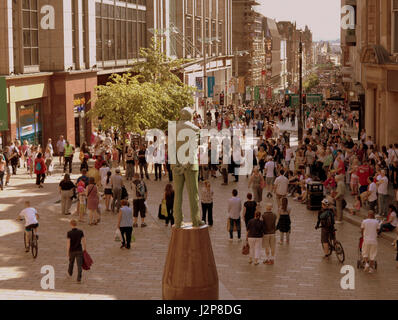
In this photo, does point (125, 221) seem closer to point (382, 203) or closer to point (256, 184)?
point (256, 184)

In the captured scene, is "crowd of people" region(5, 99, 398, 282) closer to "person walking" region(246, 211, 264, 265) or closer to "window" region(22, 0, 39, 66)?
"person walking" region(246, 211, 264, 265)

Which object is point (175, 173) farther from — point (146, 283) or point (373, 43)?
point (373, 43)

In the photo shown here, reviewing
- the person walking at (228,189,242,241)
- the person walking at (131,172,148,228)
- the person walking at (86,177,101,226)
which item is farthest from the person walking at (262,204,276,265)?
the person walking at (86,177,101,226)

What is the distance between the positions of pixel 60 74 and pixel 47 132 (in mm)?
3379

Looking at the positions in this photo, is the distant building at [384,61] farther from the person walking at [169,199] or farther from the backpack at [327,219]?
the backpack at [327,219]

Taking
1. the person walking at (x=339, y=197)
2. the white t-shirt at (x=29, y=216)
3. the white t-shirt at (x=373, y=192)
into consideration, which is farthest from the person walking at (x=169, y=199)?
the white t-shirt at (x=373, y=192)

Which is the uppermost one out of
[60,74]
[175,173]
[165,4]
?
→ [165,4]

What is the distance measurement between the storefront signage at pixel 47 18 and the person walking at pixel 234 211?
934 inches

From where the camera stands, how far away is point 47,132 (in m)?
41.6

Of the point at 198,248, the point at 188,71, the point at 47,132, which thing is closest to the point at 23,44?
the point at 47,132

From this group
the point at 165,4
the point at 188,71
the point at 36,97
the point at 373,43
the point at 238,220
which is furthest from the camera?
the point at 188,71

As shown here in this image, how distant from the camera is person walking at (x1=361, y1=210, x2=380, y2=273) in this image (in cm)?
1733

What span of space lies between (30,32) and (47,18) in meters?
1.78

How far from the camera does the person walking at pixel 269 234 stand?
18422 mm
